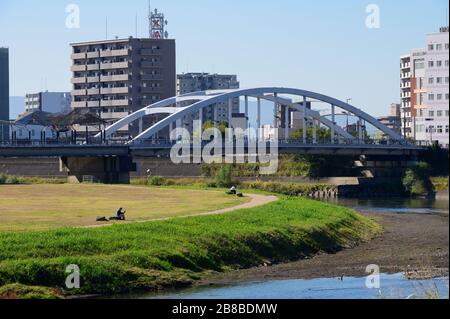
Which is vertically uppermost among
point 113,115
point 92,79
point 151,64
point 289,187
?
point 151,64

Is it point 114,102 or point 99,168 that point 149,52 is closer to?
point 114,102

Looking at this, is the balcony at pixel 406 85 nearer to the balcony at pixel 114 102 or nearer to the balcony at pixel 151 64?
the balcony at pixel 151 64

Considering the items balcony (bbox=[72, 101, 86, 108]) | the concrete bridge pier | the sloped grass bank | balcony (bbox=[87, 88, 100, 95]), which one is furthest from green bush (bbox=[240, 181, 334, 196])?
balcony (bbox=[72, 101, 86, 108])

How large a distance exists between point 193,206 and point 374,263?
19915mm

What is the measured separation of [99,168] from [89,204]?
35189 millimetres

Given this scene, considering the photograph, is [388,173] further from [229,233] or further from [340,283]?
[340,283]

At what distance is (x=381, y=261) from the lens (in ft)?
134

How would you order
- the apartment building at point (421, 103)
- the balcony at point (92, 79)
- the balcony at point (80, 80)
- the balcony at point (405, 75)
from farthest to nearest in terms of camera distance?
the balcony at point (405, 75), the balcony at point (80, 80), the balcony at point (92, 79), the apartment building at point (421, 103)

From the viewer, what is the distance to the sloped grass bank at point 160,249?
1283 inches

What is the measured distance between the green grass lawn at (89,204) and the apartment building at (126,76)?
79534 millimetres

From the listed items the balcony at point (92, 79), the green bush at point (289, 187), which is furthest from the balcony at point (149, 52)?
the green bush at point (289, 187)

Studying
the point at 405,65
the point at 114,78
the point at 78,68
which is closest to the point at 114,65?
the point at 114,78

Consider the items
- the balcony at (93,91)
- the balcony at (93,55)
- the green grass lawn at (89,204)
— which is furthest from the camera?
the balcony at (93,55)

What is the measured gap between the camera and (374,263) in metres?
40.1
